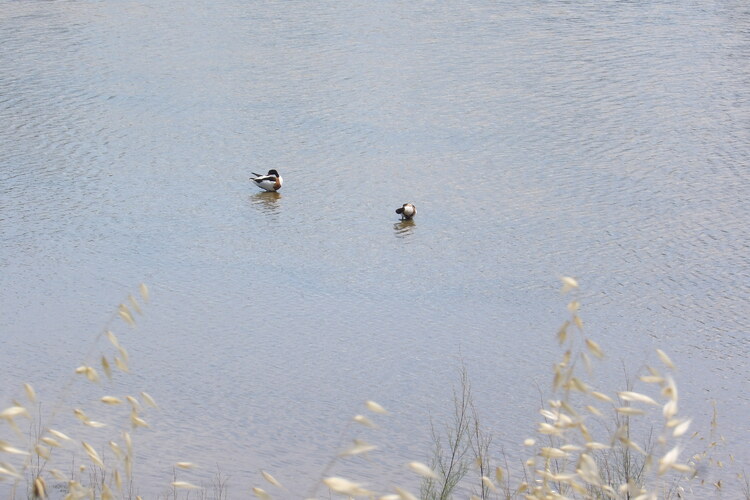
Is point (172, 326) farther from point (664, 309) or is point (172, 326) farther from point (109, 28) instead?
point (109, 28)

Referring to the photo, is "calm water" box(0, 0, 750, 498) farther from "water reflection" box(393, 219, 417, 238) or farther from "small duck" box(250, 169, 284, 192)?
"small duck" box(250, 169, 284, 192)

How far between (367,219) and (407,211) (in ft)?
1.70

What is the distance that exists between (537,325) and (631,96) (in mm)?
8528

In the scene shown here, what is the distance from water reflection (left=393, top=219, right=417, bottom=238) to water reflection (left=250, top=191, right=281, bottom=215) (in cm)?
161

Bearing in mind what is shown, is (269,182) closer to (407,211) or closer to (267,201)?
(267,201)

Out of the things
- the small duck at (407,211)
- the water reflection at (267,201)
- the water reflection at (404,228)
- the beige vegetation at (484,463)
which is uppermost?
the beige vegetation at (484,463)

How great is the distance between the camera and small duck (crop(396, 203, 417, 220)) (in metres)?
12.0

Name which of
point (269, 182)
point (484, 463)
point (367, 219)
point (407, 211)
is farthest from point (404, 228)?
point (484, 463)

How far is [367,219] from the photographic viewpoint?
40.2 feet

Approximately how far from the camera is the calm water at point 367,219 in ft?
25.6

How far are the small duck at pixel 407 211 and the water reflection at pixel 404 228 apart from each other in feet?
0.19

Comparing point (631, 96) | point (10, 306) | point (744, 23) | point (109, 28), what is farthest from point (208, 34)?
point (10, 306)

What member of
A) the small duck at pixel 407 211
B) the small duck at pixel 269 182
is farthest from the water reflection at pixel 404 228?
the small duck at pixel 269 182

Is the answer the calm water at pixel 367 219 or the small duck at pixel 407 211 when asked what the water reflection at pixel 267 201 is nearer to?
the calm water at pixel 367 219
